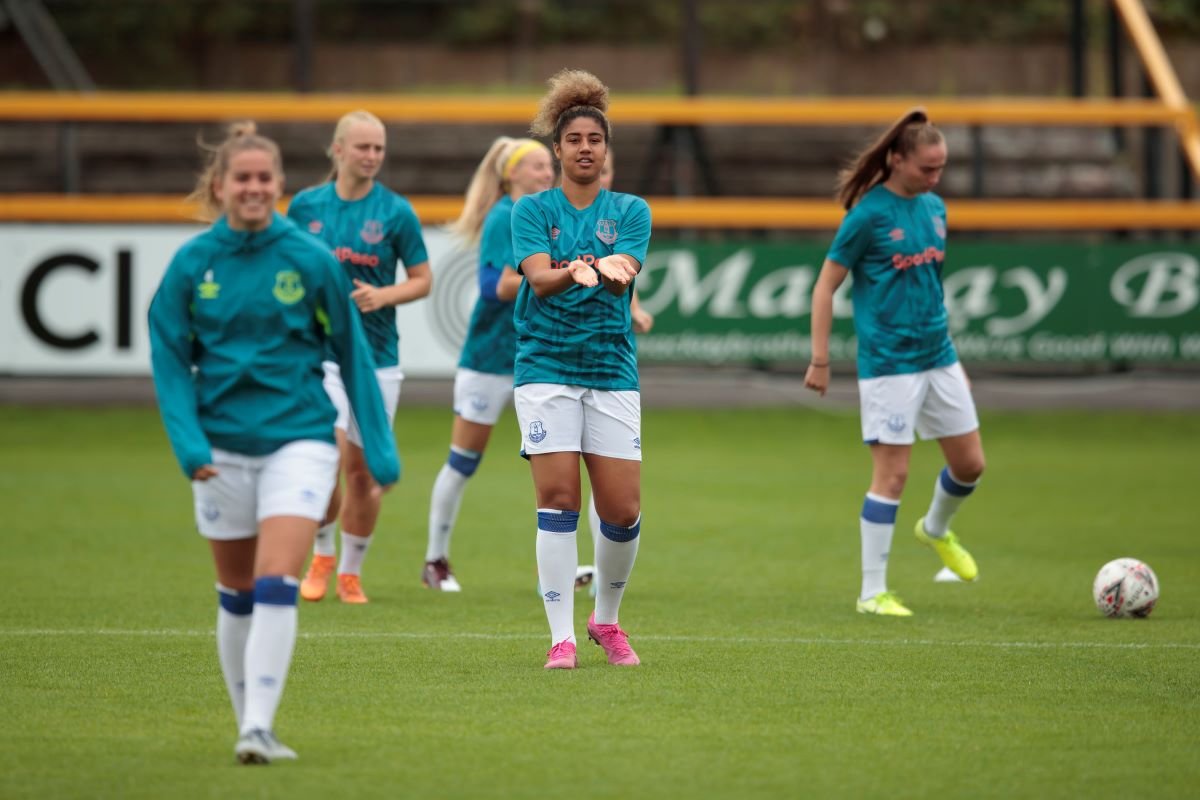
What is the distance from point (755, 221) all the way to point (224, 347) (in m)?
15.0

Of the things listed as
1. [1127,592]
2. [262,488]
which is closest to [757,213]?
[1127,592]

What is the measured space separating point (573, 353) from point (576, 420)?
26 centimetres

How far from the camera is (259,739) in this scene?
5.32 m

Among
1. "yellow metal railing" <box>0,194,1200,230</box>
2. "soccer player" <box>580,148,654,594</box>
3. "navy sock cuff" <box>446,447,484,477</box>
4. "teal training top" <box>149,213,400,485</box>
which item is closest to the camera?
"teal training top" <box>149,213,400,485</box>

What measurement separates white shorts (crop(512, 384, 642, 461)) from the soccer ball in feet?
9.58

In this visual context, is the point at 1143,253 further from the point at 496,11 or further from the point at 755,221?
the point at 496,11

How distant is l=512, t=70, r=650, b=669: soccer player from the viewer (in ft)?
22.7

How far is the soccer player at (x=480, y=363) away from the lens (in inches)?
368

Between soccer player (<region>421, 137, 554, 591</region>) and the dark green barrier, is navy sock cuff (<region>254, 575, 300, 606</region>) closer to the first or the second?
soccer player (<region>421, 137, 554, 591</region>)

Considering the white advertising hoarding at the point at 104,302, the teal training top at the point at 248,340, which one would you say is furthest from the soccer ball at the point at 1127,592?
the white advertising hoarding at the point at 104,302

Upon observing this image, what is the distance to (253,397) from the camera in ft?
17.9

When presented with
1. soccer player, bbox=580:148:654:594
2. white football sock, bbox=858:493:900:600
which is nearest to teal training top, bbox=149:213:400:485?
soccer player, bbox=580:148:654:594

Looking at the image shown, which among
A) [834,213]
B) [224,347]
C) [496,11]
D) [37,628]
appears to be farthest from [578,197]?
[496,11]

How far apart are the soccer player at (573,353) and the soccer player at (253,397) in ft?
4.84
